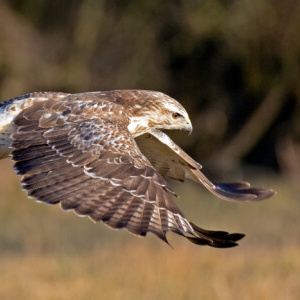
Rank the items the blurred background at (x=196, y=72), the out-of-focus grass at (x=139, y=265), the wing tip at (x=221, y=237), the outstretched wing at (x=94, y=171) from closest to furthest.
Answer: the outstretched wing at (x=94, y=171) → the wing tip at (x=221, y=237) → the out-of-focus grass at (x=139, y=265) → the blurred background at (x=196, y=72)

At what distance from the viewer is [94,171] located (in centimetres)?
582

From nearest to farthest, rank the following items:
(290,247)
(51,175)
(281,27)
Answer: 1. (51,175)
2. (290,247)
3. (281,27)

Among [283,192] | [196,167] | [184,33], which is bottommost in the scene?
[283,192]

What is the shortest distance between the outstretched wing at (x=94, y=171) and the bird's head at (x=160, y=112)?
0.46 metres

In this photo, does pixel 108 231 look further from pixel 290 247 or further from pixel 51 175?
pixel 51 175

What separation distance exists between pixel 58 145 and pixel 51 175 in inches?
14.9

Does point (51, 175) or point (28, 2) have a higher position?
point (51, 175)

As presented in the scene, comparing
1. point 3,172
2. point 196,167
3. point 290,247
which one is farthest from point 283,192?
point 196,167

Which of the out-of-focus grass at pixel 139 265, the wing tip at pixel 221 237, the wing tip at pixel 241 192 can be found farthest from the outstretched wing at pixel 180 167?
the out-of-focus grass at pixel 139 265

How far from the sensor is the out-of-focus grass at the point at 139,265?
835 centimetres

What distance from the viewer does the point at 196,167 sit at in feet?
23.3

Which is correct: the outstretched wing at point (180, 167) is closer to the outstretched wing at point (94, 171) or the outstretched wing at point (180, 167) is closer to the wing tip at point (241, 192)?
the wing tip at point (241, 192)

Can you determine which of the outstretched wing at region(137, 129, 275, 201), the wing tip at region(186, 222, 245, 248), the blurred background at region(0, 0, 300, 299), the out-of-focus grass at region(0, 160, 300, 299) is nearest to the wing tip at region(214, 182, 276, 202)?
the outstretched wing at region(137, 129, 275, 201)

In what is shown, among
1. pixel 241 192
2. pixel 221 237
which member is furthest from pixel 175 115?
pixel 221 237
